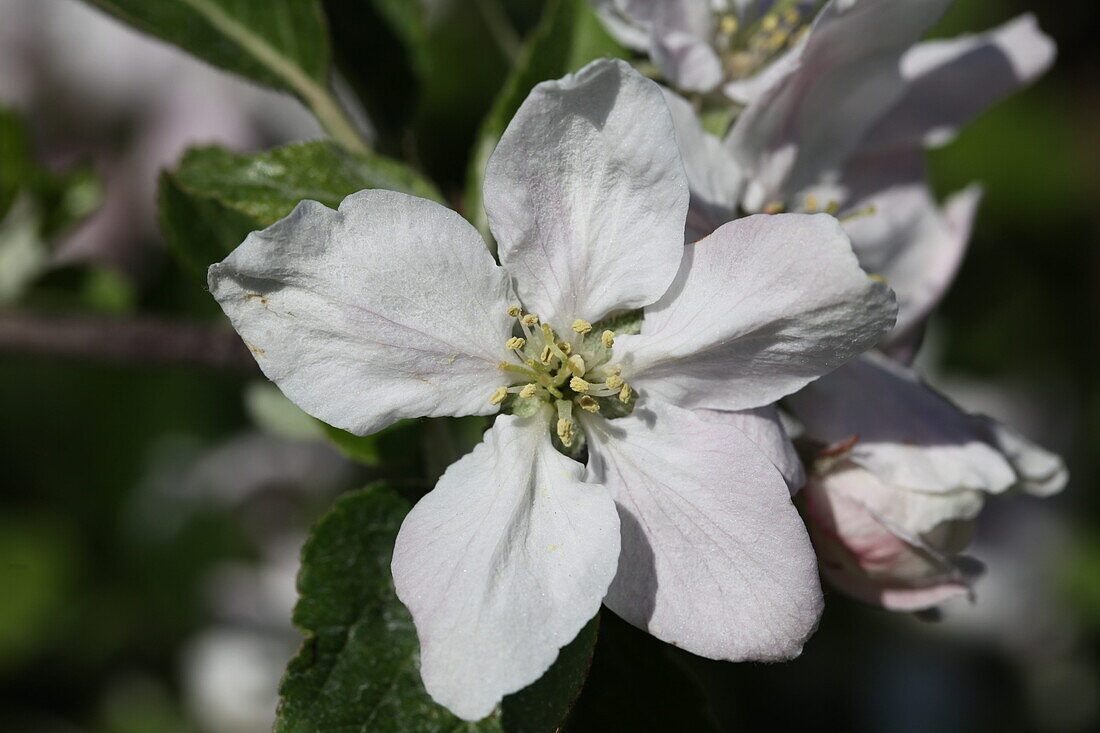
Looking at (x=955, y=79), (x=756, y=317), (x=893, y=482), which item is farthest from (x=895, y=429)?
(x=955, y=79)

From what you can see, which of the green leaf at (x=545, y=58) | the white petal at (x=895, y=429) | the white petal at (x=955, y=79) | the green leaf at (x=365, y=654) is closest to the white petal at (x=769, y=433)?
the white petal at (x=895, y=429)

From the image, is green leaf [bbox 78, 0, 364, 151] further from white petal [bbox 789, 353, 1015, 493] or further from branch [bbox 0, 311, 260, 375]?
white petal [bbox 789, 353, 1015, 493]

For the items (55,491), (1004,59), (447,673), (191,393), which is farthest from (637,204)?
(55,491)

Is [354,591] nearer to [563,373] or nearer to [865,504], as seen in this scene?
[563,373]

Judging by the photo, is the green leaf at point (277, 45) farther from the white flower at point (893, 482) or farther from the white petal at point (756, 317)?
the white flower at point (893, 482)

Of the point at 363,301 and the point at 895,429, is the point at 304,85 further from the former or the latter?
the point at 895,429

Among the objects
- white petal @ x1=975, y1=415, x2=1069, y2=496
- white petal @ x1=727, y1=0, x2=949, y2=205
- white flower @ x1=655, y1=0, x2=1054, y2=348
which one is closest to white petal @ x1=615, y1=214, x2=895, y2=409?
white flower @ x1=655, y1=0, x2=1054, y2=348
